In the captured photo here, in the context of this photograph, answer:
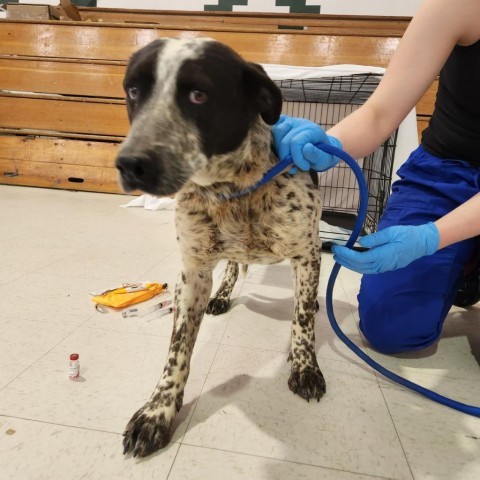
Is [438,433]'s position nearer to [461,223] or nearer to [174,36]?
[461,223]

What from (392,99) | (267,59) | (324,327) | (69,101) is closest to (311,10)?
(267,59)

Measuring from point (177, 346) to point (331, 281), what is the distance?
0.58m

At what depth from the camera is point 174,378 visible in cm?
108

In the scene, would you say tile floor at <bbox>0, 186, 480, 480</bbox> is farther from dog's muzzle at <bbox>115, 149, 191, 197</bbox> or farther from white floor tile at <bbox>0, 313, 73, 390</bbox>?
dog's muzzle at <bbox>115, 149, 191, 197</bbox>

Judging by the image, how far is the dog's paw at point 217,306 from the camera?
172 cm

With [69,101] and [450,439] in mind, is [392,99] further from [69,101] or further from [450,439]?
[69,101]

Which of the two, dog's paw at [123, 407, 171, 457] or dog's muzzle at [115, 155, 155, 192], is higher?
dog's muzzle at [115, 155, 155, 192]

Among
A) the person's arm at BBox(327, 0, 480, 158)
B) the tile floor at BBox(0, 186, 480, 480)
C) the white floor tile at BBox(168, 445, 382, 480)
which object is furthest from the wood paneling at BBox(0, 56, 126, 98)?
the white floor tile at BBox(168, 445, 382, 480)

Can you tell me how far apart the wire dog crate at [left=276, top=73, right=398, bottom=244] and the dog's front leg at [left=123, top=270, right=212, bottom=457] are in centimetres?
191

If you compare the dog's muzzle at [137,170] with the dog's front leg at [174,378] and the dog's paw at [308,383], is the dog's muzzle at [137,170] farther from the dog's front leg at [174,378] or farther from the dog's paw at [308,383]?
the dog's paw at [308,383]

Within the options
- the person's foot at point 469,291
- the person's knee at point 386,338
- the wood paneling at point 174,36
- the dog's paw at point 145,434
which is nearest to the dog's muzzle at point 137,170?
the dog's paw at point 145,434

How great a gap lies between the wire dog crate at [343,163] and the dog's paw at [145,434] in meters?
2.18

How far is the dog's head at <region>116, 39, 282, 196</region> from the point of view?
0.84 metres

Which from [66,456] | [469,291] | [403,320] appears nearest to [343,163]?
[469,291]
